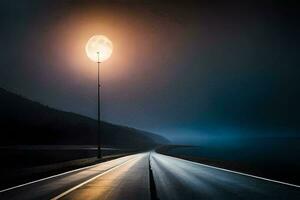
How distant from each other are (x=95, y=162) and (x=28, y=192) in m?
31.4

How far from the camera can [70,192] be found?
17203mm

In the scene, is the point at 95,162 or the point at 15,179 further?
the point at 95,162

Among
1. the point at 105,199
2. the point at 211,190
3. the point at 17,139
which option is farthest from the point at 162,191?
the point at 17,139

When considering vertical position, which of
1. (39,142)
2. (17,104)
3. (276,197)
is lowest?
(276,197)

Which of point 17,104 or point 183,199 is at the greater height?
point 17,104

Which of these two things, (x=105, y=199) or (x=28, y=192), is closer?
(x=105, y=199)

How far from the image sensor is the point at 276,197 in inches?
579

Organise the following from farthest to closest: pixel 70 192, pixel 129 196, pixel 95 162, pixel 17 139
→ pixel 17 139 < pixel 95 162 < pixel 70 192 < pixel 129 196

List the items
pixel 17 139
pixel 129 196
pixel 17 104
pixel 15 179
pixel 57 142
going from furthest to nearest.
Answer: pixel 17 104 < pixel 57 142 < pixel 17 139 < pixel 15 179 < pixel 129 196

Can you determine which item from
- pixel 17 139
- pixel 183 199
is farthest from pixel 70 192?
pixel 17 139

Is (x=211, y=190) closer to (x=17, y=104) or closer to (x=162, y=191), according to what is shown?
(x=162, y=191)

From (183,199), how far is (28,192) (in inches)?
239

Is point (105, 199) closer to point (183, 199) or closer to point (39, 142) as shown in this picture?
point (183, 199)

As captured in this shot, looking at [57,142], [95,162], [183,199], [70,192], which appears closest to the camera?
[183,199]
